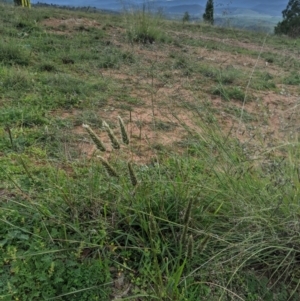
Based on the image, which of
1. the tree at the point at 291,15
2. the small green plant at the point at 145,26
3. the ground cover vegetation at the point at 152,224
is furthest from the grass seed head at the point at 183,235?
the tree at the point at 291,15

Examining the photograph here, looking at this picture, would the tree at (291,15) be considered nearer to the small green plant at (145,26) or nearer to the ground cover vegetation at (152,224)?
the small green plant at (145,26)

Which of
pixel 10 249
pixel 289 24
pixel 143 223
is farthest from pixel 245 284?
pixel 289 24

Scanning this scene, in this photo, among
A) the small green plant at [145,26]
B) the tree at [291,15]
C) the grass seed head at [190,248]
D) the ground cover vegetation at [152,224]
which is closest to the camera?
the grass seed head at [190,248]

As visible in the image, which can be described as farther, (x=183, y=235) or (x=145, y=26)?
(x=145, y=26)

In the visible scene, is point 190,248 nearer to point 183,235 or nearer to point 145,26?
point 183,235

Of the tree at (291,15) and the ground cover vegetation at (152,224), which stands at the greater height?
the tree at (291,15)

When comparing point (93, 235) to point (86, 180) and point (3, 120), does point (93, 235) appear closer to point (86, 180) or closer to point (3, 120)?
point (86, 180)

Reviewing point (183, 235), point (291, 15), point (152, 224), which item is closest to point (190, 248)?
point (183, 235)

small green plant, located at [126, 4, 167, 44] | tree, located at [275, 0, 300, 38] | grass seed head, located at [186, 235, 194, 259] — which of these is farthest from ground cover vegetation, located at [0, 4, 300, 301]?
tree, located at [275, 0, 300, 38]

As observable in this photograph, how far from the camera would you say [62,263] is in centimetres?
143

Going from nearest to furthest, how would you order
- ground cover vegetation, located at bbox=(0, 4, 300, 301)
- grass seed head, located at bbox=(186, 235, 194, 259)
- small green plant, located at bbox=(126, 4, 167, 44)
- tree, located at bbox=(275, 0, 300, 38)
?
grass seed head, located at bbox=(186, 235, 194, 259), ground cover vegetation, located at bbox=(0, 4, 300, 301), small green plant, located at bbox=(126, 4, 167, 44), tree, located at bbox=(275, 0, 300, 38)

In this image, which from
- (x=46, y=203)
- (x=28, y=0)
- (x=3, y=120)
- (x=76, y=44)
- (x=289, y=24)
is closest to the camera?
(x=46, y=203)

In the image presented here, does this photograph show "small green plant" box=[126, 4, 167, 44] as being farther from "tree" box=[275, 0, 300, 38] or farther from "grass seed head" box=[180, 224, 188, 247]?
"tree" box=[275, 0, 300, 38]

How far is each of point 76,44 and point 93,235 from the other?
14.6 feet
